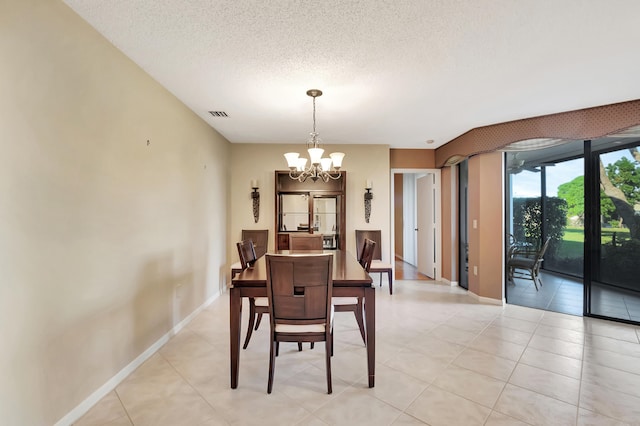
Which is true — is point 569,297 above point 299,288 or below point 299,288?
below

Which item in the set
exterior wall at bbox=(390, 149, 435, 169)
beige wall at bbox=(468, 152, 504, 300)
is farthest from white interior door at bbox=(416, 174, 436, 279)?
beige wall at bbox=(468, 152, 504, 300)

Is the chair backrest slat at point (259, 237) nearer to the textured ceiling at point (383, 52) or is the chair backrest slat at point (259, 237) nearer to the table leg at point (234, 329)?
the textured ceiling at point (383, 52)

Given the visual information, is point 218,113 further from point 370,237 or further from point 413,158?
point 413,158

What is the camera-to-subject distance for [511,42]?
1987 millimetres

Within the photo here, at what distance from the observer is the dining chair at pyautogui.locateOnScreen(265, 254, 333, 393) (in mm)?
1870

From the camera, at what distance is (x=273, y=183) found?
4.93 m

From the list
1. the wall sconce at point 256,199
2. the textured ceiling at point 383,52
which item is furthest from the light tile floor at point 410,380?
the textured ceiling at point 383,52

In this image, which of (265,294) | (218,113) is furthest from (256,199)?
(265,294)

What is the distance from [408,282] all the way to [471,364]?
9.24 feet

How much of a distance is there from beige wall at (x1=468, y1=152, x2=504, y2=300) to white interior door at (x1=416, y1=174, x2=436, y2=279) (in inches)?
46.2

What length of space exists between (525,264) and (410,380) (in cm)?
296

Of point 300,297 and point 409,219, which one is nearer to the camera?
point 300,297

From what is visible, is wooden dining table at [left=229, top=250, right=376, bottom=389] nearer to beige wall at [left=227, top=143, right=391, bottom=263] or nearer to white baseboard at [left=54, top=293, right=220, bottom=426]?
white baseboard at [left=54, top=293, right=220, bottom=426]

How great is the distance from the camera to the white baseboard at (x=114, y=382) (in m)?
1.67
